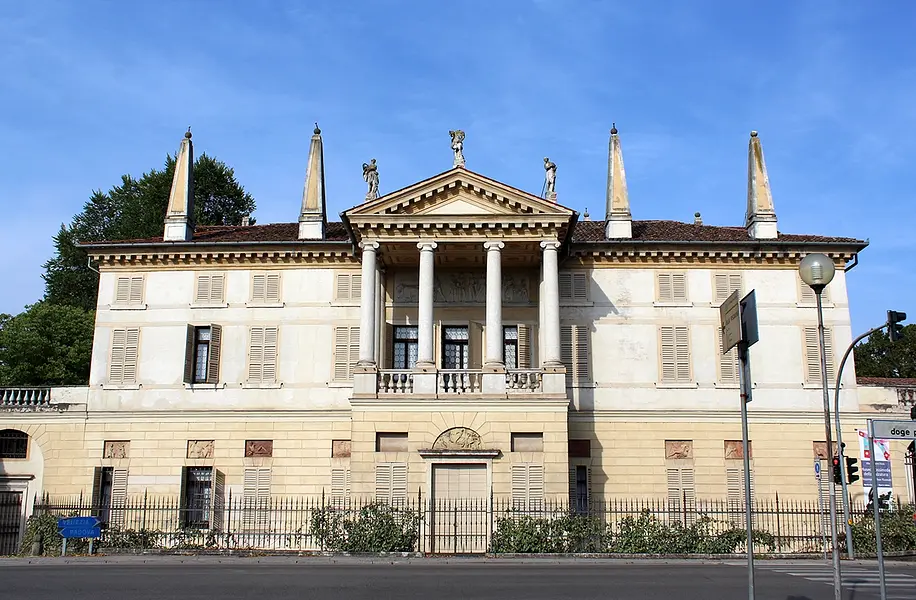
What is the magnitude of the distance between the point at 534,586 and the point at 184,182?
22666 millimetres

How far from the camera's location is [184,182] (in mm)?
34188

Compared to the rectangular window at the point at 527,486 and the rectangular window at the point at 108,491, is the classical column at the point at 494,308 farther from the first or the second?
the rectangular window at the point at 108,491

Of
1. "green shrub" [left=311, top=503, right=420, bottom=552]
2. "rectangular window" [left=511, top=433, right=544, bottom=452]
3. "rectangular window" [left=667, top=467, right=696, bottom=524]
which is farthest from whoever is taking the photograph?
"rectangular window" [left=667, top=467, right=696, bottom=524]

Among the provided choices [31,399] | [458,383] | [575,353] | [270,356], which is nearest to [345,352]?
[270,356]

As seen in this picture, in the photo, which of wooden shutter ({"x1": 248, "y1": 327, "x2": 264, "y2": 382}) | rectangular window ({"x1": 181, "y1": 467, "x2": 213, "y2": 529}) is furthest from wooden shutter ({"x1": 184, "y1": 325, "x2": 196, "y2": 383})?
rectangular window ({"x1": 181, "y1": 467, "x2": 213, "y2": 529})

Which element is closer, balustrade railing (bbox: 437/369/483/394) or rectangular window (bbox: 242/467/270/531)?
balustrade railing (bbox: 437/369/483/394)

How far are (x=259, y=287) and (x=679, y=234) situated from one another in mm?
15722

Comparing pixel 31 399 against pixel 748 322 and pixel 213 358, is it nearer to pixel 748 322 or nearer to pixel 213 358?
pixel 213 358

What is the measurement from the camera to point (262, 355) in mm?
31734

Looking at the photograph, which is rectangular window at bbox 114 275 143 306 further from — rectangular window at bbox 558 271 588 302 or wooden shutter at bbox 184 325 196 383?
rectangular window at bbox 558 271 588 302

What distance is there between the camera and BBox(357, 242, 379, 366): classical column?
93.4 ft

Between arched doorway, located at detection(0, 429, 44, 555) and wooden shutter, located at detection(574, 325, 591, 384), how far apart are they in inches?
758

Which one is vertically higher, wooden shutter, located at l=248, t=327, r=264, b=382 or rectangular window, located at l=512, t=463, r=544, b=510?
wooden shutter, located at l=248, t=327, r=264, b=382

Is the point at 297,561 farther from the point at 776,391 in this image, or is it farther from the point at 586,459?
the point at 776,391
